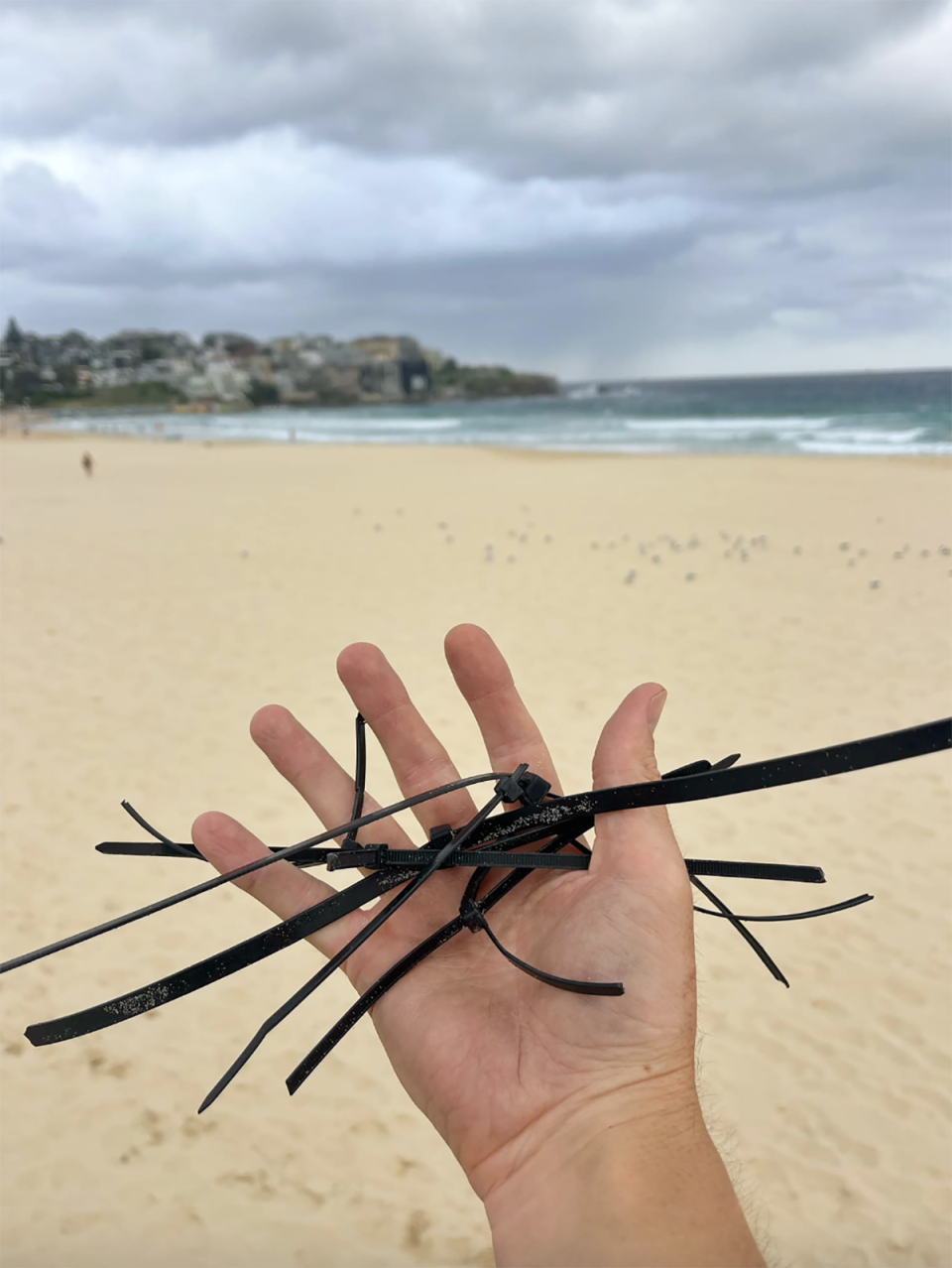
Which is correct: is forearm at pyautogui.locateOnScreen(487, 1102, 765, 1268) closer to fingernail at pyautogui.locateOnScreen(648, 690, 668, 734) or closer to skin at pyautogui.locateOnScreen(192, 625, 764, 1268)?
skin at pyautogui.locateOnScreen(192, 625, 764, 1268)

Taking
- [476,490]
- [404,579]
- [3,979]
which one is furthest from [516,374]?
[3,979]

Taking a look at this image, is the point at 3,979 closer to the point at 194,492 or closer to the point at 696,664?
the point at 696,664

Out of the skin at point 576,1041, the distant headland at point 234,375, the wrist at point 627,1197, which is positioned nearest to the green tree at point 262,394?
the distant headland at point 234,375

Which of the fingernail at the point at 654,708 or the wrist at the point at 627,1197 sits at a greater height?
the fingernail at the point at 654,708

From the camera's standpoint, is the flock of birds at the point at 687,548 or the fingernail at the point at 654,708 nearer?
the fingernail at the point at 654,708

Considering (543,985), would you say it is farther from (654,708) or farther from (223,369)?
(223,369)

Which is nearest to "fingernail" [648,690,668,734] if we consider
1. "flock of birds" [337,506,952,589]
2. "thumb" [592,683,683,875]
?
"thumb" [592,683,683,875]

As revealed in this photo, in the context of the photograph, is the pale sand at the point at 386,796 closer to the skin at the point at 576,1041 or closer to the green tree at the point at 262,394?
the skin at the point at 576,1041
